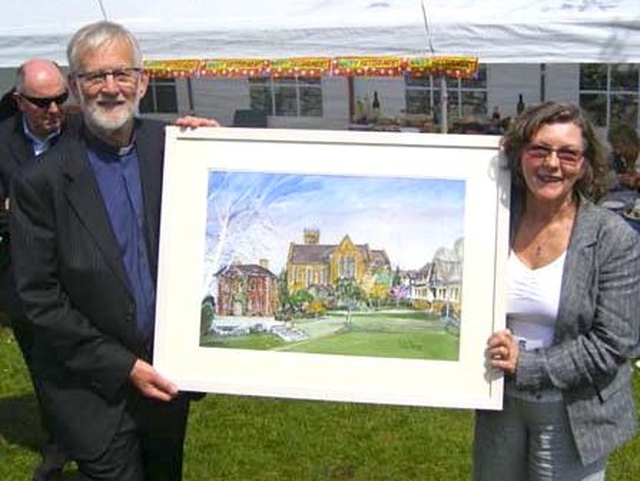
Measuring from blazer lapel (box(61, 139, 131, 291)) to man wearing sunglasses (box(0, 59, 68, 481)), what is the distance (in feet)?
4.22

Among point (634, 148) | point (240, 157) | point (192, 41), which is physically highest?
point (192, 41)

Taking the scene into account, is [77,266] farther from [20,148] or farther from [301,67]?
[301,67]

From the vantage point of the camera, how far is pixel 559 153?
2.23m

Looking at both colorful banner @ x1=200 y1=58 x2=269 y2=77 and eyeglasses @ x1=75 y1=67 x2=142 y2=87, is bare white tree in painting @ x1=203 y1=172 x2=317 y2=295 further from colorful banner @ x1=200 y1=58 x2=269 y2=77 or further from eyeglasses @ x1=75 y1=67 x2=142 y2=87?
colorful banner @ x1=200 y1=58 x2=269 y2=77

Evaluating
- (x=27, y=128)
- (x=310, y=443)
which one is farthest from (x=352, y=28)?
(x=27, y=128)

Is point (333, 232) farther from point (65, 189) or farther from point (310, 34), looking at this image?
point (310, 34)

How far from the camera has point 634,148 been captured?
7238 mm

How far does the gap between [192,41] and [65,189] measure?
479cm

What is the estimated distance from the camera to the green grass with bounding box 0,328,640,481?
14.3 feet

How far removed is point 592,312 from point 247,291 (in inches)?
33.6

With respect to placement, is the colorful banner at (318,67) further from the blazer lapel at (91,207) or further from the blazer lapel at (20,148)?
the blazer lapel at (91,207)

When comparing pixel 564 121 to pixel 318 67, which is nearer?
pixel 564 121

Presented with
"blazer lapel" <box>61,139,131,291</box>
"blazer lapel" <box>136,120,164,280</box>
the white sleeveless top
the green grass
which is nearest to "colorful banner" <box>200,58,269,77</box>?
the green grass

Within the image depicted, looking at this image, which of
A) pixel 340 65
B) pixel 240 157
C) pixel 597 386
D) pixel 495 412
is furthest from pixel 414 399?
pixel 340 65
